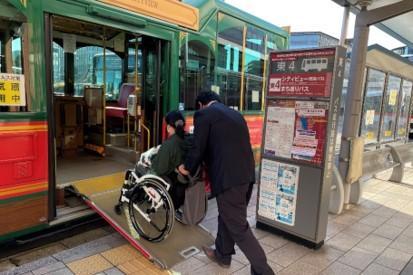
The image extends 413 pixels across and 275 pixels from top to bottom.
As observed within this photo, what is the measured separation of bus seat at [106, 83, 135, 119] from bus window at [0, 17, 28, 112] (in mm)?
3420

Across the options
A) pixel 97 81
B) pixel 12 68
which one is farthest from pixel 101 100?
pixel 12 68

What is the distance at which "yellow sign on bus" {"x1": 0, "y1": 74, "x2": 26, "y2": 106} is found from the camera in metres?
2.66

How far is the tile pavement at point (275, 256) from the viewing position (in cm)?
291

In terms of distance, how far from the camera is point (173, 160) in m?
3.17

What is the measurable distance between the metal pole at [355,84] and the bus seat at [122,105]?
3.76 metres

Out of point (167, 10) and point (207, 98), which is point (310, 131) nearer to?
point (207, 98)

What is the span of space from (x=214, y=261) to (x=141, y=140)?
1956 mm

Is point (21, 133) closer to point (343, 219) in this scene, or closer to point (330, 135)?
point (330, 135)

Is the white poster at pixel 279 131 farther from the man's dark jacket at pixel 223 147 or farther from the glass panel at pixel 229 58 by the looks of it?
the glass panel at pixel 229 58

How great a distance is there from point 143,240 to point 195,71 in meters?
2.31

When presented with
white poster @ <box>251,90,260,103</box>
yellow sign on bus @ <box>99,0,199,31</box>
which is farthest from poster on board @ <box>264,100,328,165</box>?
white poster @ <box>251,90,260,103</box>

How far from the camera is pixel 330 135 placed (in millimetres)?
3215

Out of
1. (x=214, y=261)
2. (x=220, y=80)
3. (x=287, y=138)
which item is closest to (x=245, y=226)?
(x=214, y=261)

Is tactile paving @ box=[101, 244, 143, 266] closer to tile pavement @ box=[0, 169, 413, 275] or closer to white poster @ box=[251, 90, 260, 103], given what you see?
tile pavement @ box=[0, 169, 413, 275]
